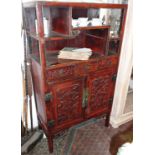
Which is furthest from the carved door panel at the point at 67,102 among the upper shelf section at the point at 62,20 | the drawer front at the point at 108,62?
the upper shelf section at the point at 62,20

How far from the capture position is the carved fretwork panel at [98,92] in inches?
66.0

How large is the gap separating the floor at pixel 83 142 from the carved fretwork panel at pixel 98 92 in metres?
0.34

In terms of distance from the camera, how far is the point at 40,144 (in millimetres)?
1848

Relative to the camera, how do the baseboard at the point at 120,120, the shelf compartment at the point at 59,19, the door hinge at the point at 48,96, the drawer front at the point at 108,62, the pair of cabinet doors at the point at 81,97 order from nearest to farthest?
the shelf compartment at the point at 59,19, the door hinge at the point at 48,96, the pair of cabinet doors at the point at 81,97, the drawer front at the point at 108,62, the baseboard at the point at 120,120

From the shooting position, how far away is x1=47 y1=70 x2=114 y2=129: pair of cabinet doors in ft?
4.96

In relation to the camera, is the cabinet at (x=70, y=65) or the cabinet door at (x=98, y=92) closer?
the cabinet at (x=70, y=65)

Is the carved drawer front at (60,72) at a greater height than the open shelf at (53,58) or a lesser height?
lesser

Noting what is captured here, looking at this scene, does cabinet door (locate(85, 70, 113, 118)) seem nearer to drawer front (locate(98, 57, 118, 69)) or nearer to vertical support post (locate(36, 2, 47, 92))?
drawer front (locate(98, 57, 118, 69))

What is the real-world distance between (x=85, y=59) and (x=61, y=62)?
0.23 meters

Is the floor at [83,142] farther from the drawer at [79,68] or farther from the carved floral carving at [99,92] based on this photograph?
the drawer at [79,68]

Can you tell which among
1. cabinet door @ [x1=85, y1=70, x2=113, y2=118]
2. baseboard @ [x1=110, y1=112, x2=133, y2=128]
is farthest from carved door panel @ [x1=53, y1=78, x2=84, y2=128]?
baseboard @ [x1=110, y1=112, x2=133, y2=128]

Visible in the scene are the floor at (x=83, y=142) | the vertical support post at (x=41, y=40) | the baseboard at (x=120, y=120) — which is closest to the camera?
the vertical support post at (x=41, y=40)
